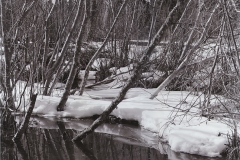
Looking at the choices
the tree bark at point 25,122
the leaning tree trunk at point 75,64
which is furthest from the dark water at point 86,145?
the leaning tree trunk at point 75,64

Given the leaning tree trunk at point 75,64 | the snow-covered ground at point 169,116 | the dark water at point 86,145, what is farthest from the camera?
the leaning tree trunk at point 75,64

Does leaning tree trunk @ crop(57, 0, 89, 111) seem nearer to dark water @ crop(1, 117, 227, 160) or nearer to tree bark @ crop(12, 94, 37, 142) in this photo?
dark water @ crop(1, 117, 227, 160)

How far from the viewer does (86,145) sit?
698cm

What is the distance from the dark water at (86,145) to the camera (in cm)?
640

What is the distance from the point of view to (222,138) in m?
6.46

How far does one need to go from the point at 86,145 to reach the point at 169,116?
7.35 feet

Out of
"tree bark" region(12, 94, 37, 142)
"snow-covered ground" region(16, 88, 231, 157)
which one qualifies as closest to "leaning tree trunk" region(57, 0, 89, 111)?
"snow-covered ground" region(16, 88, 231, 157)

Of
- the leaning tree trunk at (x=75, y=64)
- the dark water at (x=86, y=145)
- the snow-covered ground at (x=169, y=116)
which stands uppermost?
the leaning tree trunk at (x=75, y=64)

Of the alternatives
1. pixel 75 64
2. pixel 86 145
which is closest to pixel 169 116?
pixel 86 145

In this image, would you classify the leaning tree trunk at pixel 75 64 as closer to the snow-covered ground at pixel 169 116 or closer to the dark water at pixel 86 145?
the snow-covered ground at pixel 169 116

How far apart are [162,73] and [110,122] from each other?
4.88m

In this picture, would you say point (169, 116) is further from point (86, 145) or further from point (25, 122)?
point (25, 122)

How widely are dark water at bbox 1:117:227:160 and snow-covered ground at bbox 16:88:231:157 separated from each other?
0.23 m

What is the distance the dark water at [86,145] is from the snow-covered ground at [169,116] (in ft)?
0.74
